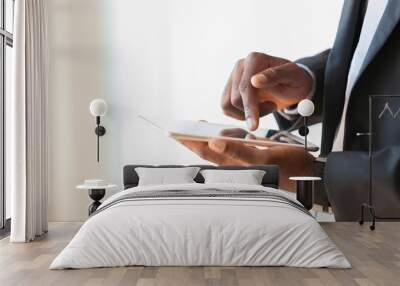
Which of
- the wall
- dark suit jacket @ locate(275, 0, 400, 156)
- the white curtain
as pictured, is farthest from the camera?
the wall

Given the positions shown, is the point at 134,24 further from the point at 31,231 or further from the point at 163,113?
the point at 31,231

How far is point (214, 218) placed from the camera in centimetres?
469

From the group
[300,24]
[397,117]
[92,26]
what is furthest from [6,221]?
[397,117]

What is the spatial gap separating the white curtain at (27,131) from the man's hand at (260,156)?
6.82ft

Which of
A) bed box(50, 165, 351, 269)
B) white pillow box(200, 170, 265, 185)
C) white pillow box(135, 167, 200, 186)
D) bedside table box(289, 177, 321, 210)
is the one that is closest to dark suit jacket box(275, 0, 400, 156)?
bedside table box(289, 177, 321, 210)

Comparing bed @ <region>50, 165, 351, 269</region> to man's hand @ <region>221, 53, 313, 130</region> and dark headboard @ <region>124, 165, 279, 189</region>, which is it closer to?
dark headboard @ <region>124, 165, 279, 189</region>

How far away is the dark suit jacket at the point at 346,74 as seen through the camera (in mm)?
7082

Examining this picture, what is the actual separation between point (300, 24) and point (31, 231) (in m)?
4.10

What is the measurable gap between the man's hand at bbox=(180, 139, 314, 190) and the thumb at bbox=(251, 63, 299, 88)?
806 mm

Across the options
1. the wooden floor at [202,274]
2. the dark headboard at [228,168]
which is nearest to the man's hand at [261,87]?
the dark headboard at [228,168]

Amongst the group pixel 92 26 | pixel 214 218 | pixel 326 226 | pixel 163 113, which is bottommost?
pixel 326 226

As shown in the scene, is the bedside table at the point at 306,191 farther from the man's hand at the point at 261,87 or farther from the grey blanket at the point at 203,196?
the grey blanket at the point at 203,196

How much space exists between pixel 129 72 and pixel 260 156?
2027mm

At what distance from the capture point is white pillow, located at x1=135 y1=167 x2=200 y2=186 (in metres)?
7.00
